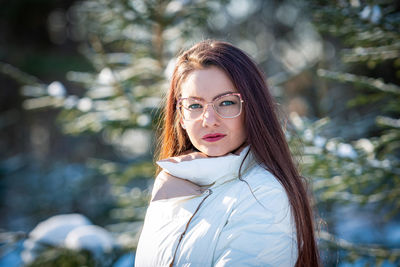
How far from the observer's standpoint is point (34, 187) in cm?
689

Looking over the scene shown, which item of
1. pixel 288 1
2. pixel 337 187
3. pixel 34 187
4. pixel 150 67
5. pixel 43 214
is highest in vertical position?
pixel 288 1

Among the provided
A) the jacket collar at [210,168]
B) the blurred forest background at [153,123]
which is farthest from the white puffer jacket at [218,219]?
the blurred forest background at [153,123]

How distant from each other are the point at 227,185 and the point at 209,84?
1.34ft

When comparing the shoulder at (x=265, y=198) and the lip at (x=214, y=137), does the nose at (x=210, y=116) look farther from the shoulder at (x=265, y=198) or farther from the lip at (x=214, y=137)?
the shoulder at (x=265, y=198)

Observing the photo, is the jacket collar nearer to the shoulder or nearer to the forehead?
the shoulder

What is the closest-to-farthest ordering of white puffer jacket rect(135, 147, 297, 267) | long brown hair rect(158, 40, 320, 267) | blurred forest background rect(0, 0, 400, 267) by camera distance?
white puffer jacket rect(135, 147, 297, 267) < long brown hair rect(158, 40, 320, 267) < blurred forest background rect(0, 0, 400, 267)

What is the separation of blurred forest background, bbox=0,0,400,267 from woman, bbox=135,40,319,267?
1.54 feet

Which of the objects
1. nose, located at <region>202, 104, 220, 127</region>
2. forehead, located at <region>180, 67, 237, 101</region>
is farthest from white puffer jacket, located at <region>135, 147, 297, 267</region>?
forehead, located at <region>180, 67, 237, 101</region>

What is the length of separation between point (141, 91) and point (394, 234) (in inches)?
129

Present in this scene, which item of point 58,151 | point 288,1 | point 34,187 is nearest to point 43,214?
point 34,187

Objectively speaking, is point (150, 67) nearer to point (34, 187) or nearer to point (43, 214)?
point (43, 214)

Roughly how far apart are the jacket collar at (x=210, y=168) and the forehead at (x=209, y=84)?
25 centimetres

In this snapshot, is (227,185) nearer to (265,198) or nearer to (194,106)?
(265,198)

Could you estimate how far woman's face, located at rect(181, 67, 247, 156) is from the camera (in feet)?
4.38
